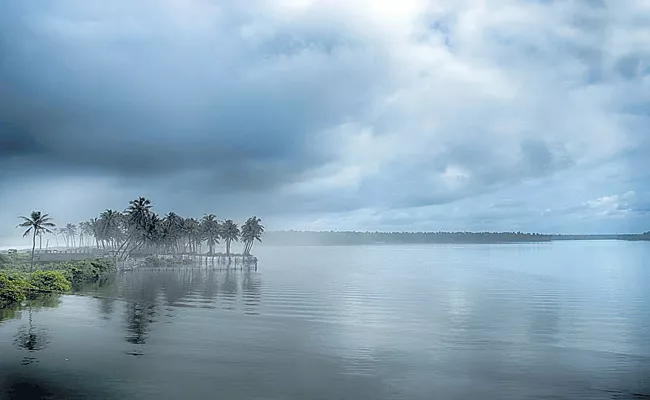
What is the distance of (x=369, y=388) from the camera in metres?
36.0

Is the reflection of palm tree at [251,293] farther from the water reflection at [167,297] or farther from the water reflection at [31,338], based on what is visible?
the water reflection at [31,338]

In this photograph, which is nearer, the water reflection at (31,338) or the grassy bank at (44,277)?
the water reflection at (31,338)

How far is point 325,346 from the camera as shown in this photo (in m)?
50.8

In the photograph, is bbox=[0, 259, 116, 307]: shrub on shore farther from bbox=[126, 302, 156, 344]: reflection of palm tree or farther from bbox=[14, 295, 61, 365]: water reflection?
bbox=[126, 302, 156, 344]: reflection of palm tree

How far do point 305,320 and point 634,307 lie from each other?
5056cm

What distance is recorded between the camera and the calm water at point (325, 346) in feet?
119

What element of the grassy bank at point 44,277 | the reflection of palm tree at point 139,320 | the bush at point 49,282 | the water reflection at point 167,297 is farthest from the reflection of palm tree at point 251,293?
the grassy bank at point 44,277

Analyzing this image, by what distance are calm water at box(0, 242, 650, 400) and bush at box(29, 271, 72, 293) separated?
5.66 m

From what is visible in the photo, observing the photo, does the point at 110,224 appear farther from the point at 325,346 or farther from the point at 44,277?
the point at 325,346

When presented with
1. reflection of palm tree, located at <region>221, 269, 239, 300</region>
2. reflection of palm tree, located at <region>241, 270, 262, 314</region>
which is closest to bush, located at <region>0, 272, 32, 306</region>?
reflection of palm tree, located at <region>221, 269, 239, 300</region>

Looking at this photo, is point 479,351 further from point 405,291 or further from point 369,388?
point 405,291

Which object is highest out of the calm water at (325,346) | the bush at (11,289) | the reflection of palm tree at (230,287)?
the bush at (11,289)

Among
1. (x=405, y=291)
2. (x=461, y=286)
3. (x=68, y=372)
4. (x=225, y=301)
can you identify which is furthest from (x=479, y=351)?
(x=461, y=286)

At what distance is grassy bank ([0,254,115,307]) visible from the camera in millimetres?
73125
